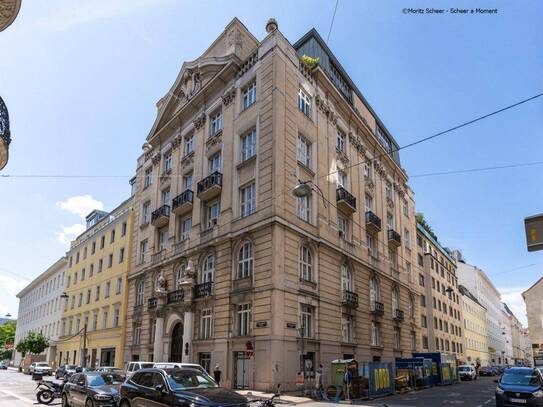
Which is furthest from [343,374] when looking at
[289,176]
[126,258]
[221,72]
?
[126,258]

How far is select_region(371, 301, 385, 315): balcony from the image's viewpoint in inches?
1384

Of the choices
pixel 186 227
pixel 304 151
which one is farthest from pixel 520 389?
pixel 186 227

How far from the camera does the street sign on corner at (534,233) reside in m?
9.59

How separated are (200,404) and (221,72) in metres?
26.8

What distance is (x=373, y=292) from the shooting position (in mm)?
36750

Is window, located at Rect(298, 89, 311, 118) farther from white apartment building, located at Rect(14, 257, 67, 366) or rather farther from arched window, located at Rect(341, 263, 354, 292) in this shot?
white apartment building, located at Rect(14, 257, 67, 366)

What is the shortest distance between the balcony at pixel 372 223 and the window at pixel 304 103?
33.5 feet

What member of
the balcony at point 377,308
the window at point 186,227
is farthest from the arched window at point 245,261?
the balcony at point 377,308

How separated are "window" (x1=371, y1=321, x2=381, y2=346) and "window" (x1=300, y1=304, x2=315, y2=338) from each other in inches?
367

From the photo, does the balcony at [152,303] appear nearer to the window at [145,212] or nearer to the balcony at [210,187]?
the window at [145,212]

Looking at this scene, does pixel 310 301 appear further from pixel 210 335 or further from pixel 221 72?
pixel 221 72

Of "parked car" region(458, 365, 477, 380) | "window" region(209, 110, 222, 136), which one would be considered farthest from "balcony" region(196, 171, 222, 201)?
"parked car" region(458, 365, 477, 380)

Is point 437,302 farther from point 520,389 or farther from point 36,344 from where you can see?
point 36,344

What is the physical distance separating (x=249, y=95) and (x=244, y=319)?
14.8 m
